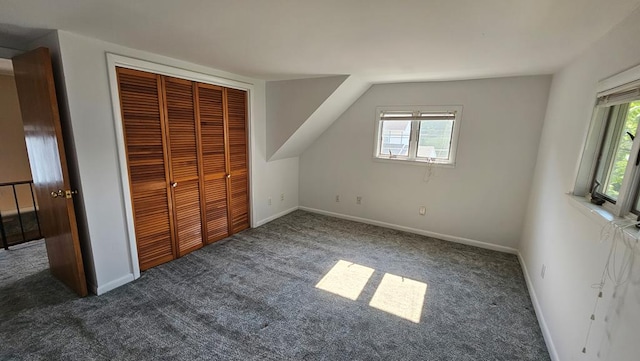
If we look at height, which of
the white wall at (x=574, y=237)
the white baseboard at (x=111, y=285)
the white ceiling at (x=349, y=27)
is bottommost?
the white baseboard at (x=111, y=285)

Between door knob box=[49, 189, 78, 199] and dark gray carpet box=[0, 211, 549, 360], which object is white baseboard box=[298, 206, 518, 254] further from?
door knob box=[49, 189, 78, 199]

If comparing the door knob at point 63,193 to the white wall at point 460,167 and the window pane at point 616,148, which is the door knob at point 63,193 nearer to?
the white wall at point 460,167

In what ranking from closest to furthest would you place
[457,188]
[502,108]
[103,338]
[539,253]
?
[103,338], [539,253], [502,108], [457,188]

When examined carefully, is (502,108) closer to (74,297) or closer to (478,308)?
(478,308)

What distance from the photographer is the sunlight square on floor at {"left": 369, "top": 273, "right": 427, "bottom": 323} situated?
6.93ft

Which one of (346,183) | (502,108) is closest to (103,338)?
(346,183)

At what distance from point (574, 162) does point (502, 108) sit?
143 cm

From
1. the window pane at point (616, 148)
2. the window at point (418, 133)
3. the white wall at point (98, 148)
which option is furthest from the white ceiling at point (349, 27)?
the window at point (418, 133)

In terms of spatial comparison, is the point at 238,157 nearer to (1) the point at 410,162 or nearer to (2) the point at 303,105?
(2) the point at 303,105

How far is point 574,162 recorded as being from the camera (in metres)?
1.79

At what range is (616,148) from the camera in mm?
1532

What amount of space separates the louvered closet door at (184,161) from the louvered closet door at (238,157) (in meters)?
0.49

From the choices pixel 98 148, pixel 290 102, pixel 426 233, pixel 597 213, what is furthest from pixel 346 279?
pixel 98 148

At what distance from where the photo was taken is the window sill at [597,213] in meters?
1.12
